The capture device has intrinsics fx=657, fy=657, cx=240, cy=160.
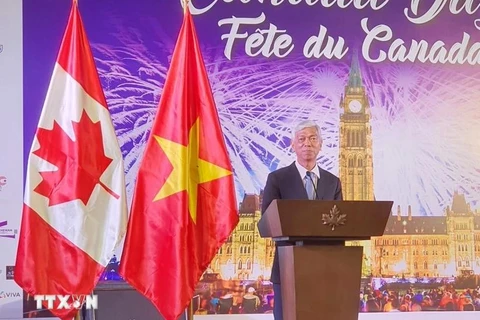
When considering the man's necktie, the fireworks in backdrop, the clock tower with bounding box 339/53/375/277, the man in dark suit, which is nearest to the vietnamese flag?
the man in dark suit

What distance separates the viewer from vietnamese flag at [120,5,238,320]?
2434 millimetres

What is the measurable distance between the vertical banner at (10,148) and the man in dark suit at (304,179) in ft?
5.98

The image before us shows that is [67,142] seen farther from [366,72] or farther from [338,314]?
[366,72]

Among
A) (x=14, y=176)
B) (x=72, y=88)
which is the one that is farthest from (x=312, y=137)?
(x=14, y=176)

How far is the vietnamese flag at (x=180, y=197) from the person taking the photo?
2.43 meters

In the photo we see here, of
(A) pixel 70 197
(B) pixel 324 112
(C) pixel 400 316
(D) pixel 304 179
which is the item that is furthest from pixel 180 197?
(C) pixel 400 316

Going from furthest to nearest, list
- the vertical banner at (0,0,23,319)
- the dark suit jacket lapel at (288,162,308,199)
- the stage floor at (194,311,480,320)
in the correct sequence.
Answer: the stage floor at (194,311,480,320) < the vertical banner at (0,0,23,319) < the dark suit jacket lapel at (288,162,308,199)

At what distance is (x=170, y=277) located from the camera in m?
2.44

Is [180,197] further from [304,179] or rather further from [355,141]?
[355,141]

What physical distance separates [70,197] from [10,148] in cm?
161

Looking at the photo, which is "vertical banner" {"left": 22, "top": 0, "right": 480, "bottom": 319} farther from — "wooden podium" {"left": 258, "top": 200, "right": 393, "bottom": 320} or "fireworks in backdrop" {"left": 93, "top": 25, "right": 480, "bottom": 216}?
"wooden podium" {"left": 258, "top": 200, "right": 393, "bottom": 320}

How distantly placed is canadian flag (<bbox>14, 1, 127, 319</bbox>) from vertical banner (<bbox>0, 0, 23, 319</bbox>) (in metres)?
1.46

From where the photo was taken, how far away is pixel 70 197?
243 centimetres

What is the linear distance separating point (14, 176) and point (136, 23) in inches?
45.8
